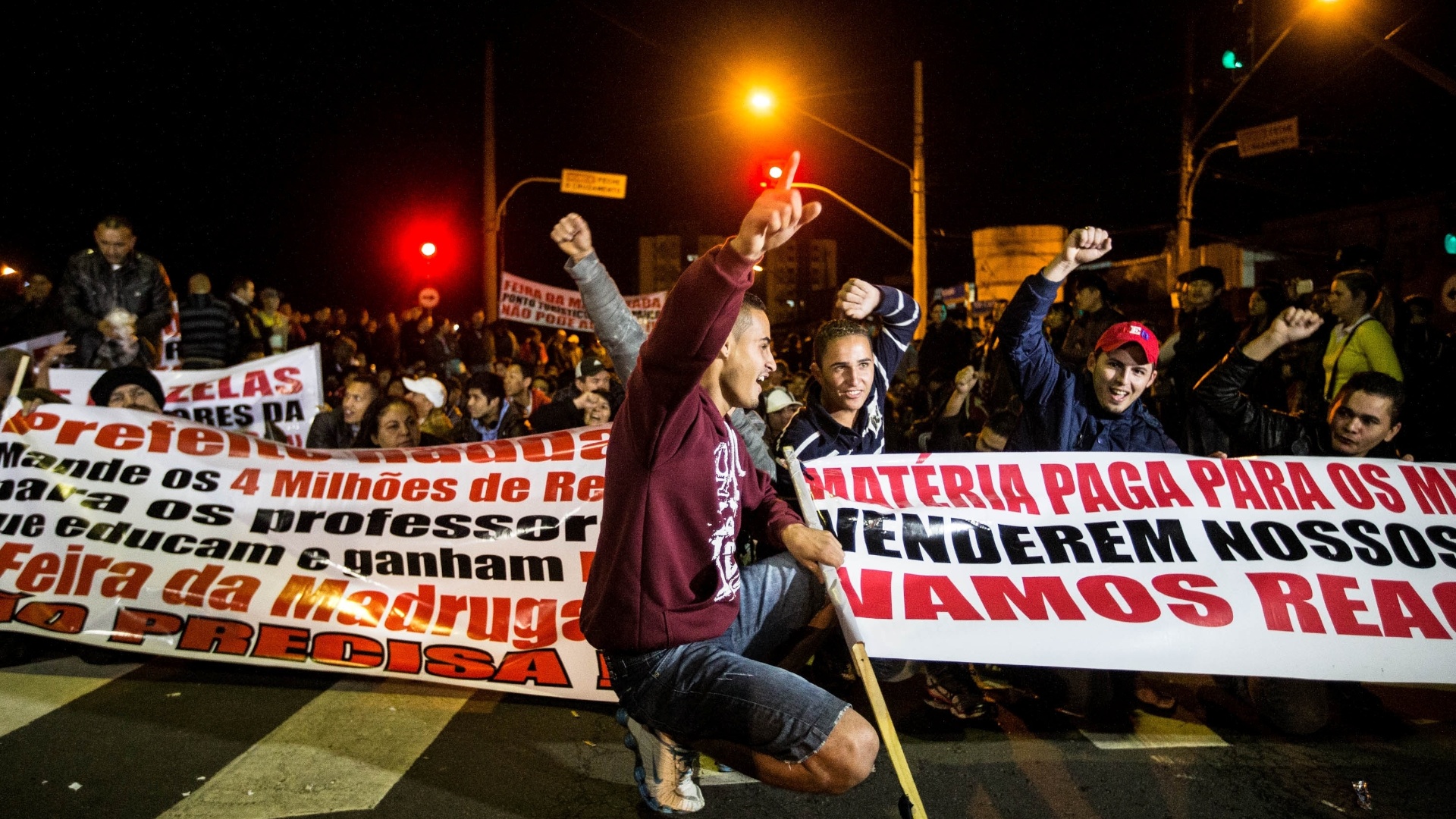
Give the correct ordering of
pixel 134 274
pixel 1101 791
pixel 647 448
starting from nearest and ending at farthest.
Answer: pixel 647 448 → pixel 1101 791 → pixel 134 274

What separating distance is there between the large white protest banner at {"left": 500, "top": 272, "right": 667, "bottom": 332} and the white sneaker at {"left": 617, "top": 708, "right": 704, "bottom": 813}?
42.0 ft

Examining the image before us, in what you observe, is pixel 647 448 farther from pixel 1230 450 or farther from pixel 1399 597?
pixel 1230 450

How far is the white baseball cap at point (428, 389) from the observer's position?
773 cm

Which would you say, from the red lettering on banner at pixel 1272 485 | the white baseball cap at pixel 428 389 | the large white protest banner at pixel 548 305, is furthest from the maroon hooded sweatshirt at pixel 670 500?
the large white protest banner at pixel 548 305

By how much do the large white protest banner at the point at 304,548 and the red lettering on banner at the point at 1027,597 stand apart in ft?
5.07

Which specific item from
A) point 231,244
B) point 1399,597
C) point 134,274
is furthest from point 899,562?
point 231,244

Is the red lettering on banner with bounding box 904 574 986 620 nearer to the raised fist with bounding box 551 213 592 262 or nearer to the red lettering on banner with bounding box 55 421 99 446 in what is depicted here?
the raised fist with bounding box 551 213 592 262

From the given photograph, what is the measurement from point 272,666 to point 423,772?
1319 mm

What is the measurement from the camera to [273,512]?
15.1 feet

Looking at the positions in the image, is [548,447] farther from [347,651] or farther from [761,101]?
[761,101]

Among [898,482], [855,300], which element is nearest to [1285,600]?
[898,482]

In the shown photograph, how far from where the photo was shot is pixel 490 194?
17.7m

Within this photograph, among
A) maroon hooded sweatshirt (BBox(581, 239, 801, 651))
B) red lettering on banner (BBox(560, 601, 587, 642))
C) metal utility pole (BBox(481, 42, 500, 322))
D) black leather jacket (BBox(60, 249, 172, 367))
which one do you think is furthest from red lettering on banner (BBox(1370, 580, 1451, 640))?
metal utility pole (BBox(481, 42, 500, 322))

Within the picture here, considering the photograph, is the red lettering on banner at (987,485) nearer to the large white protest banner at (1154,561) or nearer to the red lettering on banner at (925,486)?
the large white protest banner at (1154,561)
